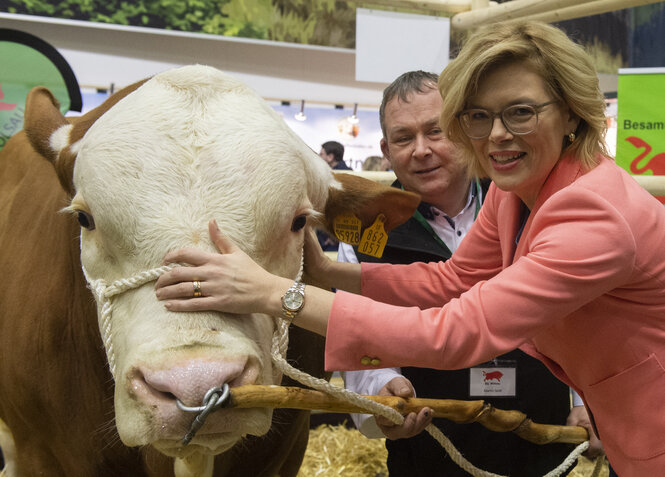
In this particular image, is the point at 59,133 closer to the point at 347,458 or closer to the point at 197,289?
the point at 197,289

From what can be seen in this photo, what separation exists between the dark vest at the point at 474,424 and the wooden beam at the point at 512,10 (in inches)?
78.8

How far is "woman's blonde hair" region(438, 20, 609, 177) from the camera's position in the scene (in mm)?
1630

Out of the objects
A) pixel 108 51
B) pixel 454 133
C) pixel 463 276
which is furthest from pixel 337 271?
pixel 108 51

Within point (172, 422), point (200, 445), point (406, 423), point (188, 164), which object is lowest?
point (406, 423)

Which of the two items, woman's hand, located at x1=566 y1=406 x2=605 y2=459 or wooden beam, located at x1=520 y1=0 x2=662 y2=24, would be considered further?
wooden beam, located at x1=520 y1=0 x2=662 y2=24

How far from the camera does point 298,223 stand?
1.83 m

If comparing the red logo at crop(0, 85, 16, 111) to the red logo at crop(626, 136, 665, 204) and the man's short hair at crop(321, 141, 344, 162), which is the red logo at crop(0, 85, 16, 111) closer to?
the man's short hair at crop(321, 141, 344, 162)

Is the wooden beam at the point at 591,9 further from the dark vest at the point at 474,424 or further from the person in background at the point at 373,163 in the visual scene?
the person in background at the point at 373,163

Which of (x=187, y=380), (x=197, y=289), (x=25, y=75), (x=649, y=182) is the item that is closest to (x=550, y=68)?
(x=197, y=289)

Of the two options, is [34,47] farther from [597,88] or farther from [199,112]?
[597,88]

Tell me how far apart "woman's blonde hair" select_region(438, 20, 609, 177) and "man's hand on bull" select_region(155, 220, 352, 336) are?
0.71m

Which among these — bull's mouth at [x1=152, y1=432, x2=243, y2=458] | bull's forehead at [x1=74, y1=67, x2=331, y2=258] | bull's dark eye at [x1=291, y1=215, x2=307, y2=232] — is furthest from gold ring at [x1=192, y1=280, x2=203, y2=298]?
bull's dark eye at [x1=291, y1=215, x2=307, y2=232]

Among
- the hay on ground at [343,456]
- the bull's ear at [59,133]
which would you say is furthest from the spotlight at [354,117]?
the bull's ear at [59,133]

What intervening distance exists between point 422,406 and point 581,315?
1.64 feet
